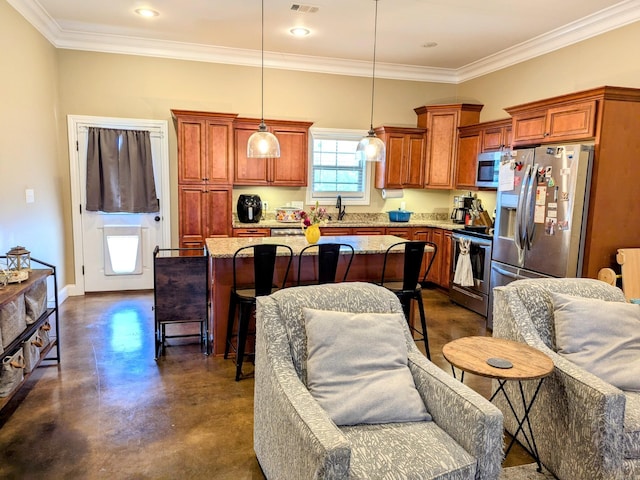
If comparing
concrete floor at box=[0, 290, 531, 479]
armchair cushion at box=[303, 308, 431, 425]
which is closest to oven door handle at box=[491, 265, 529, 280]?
concrete floor at box=[0, 290, 531, 479]

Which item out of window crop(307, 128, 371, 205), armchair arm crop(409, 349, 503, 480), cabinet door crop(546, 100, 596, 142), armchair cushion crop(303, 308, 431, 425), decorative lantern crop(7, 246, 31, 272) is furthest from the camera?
window crop(307, 128, 371, 205)

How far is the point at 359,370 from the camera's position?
1900 millimetres

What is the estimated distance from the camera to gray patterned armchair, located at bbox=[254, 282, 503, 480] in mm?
1513

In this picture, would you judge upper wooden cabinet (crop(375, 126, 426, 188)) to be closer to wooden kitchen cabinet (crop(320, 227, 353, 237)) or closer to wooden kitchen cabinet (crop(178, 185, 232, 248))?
wooden kitchen cabinet (crop(320, 227, 353, 237))

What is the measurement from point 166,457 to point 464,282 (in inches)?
146

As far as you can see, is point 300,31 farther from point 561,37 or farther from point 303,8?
point 561,37

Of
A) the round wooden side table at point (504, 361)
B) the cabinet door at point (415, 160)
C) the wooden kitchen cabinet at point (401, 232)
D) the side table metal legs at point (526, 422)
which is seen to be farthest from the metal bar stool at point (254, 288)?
the cabinet door at point (415, 160)

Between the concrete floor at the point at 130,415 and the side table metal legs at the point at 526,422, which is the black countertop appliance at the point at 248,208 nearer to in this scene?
the concrete floor at the point at 130,415

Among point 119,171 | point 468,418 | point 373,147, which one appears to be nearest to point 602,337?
point 468,418

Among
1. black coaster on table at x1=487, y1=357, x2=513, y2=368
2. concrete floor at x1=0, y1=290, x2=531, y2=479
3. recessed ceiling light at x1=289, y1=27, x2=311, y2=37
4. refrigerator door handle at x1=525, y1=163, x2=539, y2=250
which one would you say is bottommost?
concrete floor at x1=0, y1=290, x2=531, y2=479

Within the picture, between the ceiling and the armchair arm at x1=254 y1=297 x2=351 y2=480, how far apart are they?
330cm

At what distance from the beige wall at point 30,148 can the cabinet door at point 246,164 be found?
198 centimetres

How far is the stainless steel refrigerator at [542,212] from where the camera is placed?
3672 mm

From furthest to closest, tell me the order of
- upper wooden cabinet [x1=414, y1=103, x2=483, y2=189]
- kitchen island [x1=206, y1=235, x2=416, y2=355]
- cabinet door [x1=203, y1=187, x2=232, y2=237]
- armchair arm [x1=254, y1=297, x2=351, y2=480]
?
1. upper wooden cabinet [x1=414, y1=103, x2=483, y2=189]
2. cabinet door [x1=203, y1=187, x2=232, y2=237]
3. kitchen island [x1=206, y1=235, x2=416, y2=355]
4. armchair arm [x1=254, y1=297, x2=351, y2=480]
